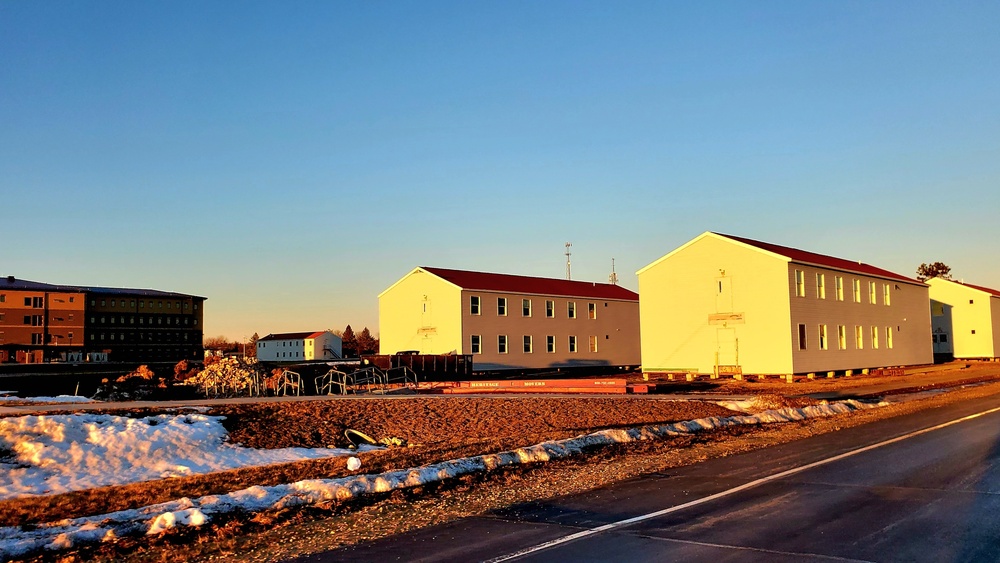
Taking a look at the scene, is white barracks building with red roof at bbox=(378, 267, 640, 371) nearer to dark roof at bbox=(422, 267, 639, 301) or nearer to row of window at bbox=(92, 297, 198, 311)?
dark roof at bbox=(422, 267, 639, 301)

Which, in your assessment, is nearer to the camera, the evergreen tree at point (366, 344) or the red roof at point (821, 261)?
the red roof at point (821, 261)

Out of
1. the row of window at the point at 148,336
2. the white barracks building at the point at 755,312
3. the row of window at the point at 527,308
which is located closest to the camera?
the white barracks building at the point at 755,312

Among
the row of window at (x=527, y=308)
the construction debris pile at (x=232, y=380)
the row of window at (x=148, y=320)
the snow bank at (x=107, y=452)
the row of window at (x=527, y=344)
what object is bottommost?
the snow bank at (x=107, y=452)

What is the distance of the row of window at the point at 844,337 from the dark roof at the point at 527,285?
19.1 meters

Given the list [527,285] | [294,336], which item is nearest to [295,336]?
[294,336]

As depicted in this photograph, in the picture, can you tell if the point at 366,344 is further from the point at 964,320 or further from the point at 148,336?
the point at 964,320

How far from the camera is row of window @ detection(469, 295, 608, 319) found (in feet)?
162

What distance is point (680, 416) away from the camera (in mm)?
22609

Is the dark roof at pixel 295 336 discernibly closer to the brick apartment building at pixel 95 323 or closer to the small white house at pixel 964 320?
the brick apartment building at pixel 95 323

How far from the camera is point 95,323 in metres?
101

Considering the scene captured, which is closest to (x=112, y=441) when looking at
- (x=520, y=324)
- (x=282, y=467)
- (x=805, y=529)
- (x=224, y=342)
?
(x=282, y=467)

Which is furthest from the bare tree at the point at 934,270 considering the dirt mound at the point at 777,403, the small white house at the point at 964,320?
the dirt mound at the point at 777,403

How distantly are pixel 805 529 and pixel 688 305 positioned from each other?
3569cm

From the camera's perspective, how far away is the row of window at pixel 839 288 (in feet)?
130
